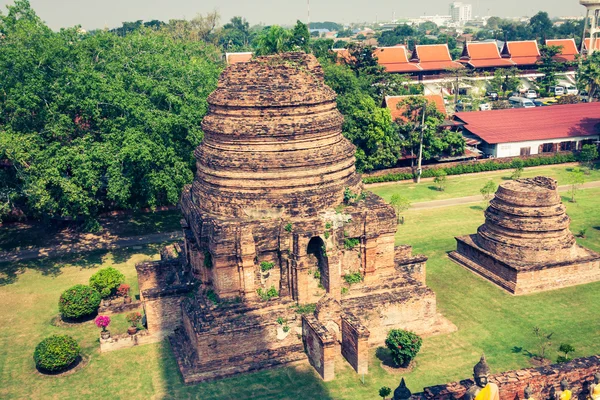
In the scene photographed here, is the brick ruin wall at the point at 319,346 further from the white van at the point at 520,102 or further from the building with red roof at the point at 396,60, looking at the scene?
the building with red roof at the point at 396,60

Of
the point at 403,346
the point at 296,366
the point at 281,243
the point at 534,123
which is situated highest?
the point at 281,243

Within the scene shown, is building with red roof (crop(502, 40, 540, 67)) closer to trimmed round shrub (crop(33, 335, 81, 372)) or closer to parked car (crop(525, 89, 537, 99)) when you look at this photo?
parked car (crop(525, 89, 537, 99))

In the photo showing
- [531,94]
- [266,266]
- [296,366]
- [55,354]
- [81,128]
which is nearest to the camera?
[55,354]

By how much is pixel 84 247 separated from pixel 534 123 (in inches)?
1595

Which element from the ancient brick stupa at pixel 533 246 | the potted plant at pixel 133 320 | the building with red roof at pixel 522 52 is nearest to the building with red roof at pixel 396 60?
the building with red roof at pixel 522 52

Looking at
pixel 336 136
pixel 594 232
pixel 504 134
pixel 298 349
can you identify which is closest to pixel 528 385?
pixel 298 349

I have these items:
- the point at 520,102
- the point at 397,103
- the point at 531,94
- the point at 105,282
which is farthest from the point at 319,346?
the point at 531,94

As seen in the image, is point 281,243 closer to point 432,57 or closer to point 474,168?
point 474,168

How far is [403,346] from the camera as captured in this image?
19.9m

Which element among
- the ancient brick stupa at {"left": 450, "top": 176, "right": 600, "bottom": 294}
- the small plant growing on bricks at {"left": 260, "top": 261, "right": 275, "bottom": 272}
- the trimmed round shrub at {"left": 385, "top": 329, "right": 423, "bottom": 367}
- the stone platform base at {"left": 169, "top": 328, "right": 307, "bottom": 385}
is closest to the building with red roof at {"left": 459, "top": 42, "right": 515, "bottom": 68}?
the ancient brick stupa at {"left": 450, "top": 176, "right": 600, "bottom": 294}

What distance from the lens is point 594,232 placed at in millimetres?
33562

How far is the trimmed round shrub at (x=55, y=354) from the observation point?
2030cm

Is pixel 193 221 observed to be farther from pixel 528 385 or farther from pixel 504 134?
pixel 504 134

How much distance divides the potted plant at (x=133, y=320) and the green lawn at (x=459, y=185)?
22.3 m
